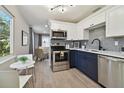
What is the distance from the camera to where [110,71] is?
7.02ft

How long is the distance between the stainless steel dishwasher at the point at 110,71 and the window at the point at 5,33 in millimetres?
2465

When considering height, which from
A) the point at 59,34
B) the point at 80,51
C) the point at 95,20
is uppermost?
the point at 95,20

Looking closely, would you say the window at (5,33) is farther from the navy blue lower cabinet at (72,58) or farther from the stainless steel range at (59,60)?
the navy blue lower cabinet at (72,58)

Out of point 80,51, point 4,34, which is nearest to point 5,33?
point 4,34

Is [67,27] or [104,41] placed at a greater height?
[67,27]

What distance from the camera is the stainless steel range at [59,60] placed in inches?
157

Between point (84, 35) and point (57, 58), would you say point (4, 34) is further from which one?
point (84, 35)

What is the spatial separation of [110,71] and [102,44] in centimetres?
152

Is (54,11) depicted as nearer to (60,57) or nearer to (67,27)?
(67,27)

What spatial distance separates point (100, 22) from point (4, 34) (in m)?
2.78

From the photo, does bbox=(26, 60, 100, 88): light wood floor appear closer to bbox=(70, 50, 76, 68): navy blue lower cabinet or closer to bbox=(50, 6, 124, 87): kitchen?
bbox=(50, 6, 124, 87): kitchen

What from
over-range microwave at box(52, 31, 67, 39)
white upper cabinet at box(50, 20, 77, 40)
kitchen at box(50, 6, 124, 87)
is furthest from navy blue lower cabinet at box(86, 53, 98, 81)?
white upper cabinet at box(50, 20, 77, 40)

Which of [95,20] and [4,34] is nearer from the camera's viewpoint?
[4,34]
